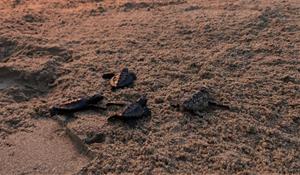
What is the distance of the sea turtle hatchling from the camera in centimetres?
223

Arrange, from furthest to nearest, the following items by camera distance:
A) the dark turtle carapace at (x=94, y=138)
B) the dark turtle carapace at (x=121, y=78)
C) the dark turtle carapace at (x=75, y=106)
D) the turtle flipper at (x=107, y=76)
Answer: the turtle flipper at (x=107, y=76) → the dark turtle carapace at (x=121, y=78) → the dark turtle carapace at (x=75, y=106) → the dark turtle carapace at (x=94, y=138)

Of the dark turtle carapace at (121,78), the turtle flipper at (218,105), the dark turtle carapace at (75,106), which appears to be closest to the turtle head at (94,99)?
the dark turtle carapace at (75,106)

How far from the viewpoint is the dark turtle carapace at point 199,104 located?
224 centimetres

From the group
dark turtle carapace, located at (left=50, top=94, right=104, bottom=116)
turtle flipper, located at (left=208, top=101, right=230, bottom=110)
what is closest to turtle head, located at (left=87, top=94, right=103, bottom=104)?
dark turtle carapace, located at (left=50, top=94, right=104, bottom=116)

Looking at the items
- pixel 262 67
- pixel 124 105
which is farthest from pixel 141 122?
pixel 262 67

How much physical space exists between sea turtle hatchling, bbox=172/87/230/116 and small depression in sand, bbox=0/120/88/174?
20.6 inches

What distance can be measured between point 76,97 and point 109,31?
787 millimetres

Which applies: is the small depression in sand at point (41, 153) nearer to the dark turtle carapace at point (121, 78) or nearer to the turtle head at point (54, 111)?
the turtle head at point (54, 111)

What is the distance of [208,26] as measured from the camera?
3.07 meters

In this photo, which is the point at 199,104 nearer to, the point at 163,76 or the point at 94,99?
the point at 163,76

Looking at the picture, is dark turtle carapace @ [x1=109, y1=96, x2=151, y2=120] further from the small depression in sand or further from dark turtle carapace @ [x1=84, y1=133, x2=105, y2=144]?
the small depression in sand

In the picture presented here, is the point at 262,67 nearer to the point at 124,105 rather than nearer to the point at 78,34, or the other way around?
the point at 124,105

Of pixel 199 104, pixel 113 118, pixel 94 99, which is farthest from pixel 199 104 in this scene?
pixel 94 99

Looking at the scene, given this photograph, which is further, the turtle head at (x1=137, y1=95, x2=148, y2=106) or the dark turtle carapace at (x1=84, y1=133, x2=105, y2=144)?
the turtle head at (x1=137, y1=95, x2=148, y2=106)
